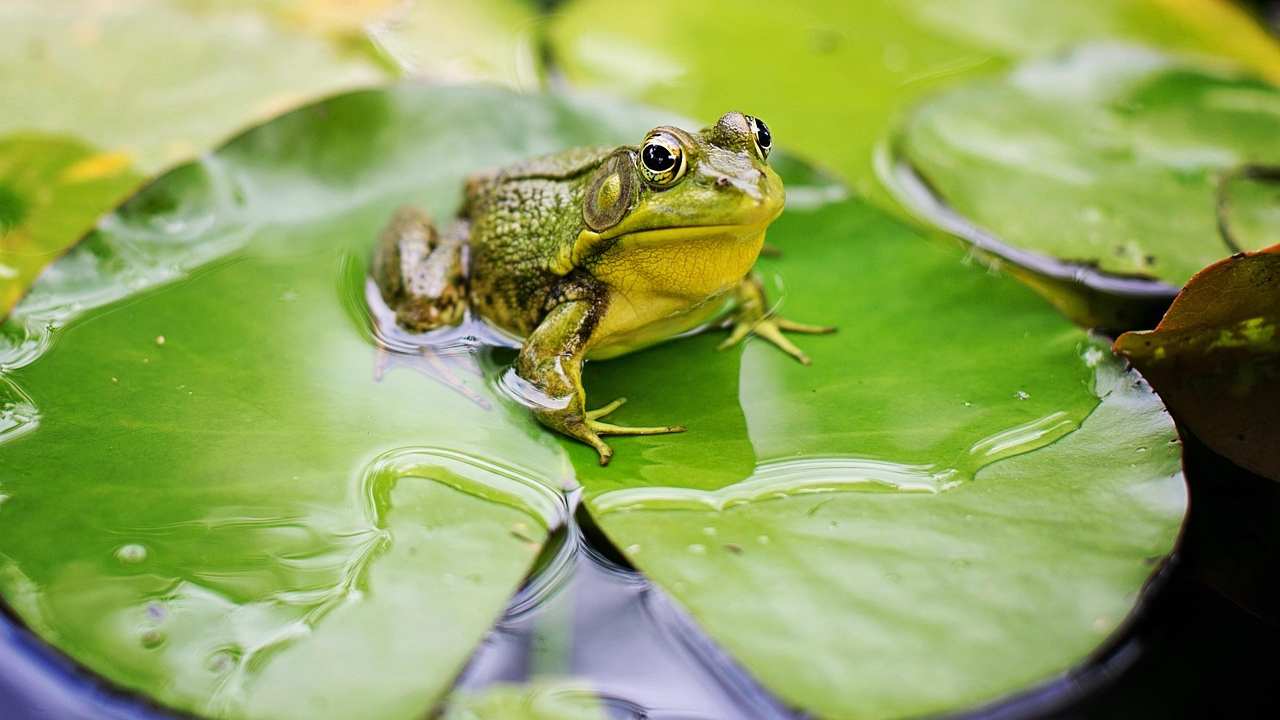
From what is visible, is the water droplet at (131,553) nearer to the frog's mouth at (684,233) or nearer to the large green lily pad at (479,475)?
the large green lily pad at (479,475)

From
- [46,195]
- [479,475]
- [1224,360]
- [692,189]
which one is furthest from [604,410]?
[46,195]

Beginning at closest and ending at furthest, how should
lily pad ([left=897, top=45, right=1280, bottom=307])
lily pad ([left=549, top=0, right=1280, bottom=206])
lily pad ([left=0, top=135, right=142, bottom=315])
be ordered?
lily pad ([left=0, top=135, right=142, bottom=315]) < lily pad ([left=897, top=45, right=1280, bottom=307]) < lily pad ([left=549, top=0, right=1280, bottom=206])

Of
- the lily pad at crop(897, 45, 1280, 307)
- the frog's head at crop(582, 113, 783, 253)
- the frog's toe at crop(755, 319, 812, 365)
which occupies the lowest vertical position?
the frog's toe at crop(755, 319, 812, 365)

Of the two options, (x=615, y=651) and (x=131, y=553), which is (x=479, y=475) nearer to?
(x=615, y=651)

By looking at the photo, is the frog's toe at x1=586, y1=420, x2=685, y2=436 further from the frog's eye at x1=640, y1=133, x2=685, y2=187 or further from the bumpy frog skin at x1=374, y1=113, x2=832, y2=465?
the frog's eye at x1=640, y1=133, x2=685, y2=187

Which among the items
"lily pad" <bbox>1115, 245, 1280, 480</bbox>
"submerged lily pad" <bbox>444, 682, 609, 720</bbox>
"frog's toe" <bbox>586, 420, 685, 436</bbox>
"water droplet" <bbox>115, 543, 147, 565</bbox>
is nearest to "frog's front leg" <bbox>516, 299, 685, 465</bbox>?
"frog's toe" <bbox>586, 420, 685, 436</bbox>

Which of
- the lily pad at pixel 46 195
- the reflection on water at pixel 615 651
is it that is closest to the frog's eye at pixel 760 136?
the reflection on water at pixel 615 651
